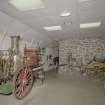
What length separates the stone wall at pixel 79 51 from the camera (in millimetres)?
8250

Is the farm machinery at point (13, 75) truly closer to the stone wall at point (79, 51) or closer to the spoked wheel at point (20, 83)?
the spoked wheel at point (20, 83)

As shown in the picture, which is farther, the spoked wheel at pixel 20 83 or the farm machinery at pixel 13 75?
the farm machinery at pixel 13 75

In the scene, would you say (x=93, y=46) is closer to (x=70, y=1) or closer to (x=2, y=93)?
(x=70, y=1)

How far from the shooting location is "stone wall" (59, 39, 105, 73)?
8250mm

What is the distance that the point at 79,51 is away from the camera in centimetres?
866

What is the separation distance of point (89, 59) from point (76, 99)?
19.7 feet

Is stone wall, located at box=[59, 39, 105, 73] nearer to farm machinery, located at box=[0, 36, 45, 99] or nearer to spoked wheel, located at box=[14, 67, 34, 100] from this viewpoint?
farm machinery, located at box=[0, 36, 45, 99]

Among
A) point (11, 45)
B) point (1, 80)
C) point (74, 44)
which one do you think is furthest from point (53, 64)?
point (1, 80)

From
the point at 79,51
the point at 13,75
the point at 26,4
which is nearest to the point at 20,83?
the point at 13,75

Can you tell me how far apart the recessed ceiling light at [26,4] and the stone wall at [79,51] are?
19.1 ft

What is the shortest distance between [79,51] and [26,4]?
6.52 m

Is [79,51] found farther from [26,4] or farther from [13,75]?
[26,4]

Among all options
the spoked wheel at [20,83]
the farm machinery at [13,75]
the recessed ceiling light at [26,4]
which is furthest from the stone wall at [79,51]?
the recessed ceiling light at [26,4]

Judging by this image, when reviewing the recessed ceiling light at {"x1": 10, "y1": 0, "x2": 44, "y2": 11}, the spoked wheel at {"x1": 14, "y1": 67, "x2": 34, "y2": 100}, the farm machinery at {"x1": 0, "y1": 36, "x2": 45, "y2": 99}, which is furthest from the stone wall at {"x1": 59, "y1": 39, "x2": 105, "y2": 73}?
the recessed ceiling light at {"x1": 10, "y1": 0, "x2": 44, "y2": 11}
